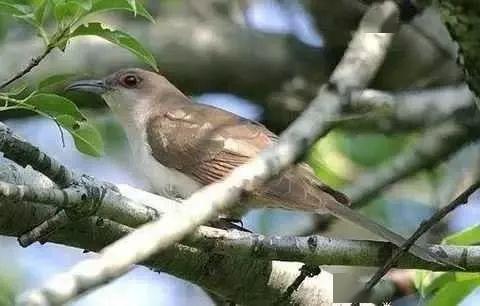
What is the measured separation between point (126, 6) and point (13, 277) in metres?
4.42

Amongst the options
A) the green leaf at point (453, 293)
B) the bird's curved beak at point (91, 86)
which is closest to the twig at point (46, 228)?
the green leaf at point (453, 293)

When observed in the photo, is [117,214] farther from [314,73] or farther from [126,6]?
[314,73]

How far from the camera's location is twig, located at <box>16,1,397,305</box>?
1471 millimetres

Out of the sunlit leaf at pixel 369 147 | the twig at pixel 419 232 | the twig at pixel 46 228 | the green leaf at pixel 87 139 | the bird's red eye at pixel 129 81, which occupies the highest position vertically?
the sunlit leaf at pixel 369 147

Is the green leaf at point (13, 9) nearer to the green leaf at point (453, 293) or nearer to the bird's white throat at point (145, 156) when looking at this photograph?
the green leaf at point (453, 293)

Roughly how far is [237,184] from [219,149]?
3.05 metres

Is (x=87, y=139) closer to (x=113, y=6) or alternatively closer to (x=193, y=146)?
(x=113, y=6)

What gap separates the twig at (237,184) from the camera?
1471 mm

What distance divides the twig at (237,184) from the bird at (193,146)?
1789 mm

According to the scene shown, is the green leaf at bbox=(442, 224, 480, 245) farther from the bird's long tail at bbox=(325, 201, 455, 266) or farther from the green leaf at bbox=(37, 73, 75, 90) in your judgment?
the green leaf at bbox=(37, 73, 75, 90)

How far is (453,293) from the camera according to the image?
316 cm

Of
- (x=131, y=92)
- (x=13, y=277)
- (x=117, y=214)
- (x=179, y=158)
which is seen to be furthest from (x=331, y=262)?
(x=13, y=277)

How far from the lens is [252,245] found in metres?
2.67

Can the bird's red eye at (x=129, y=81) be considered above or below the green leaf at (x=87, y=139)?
Answer: above
